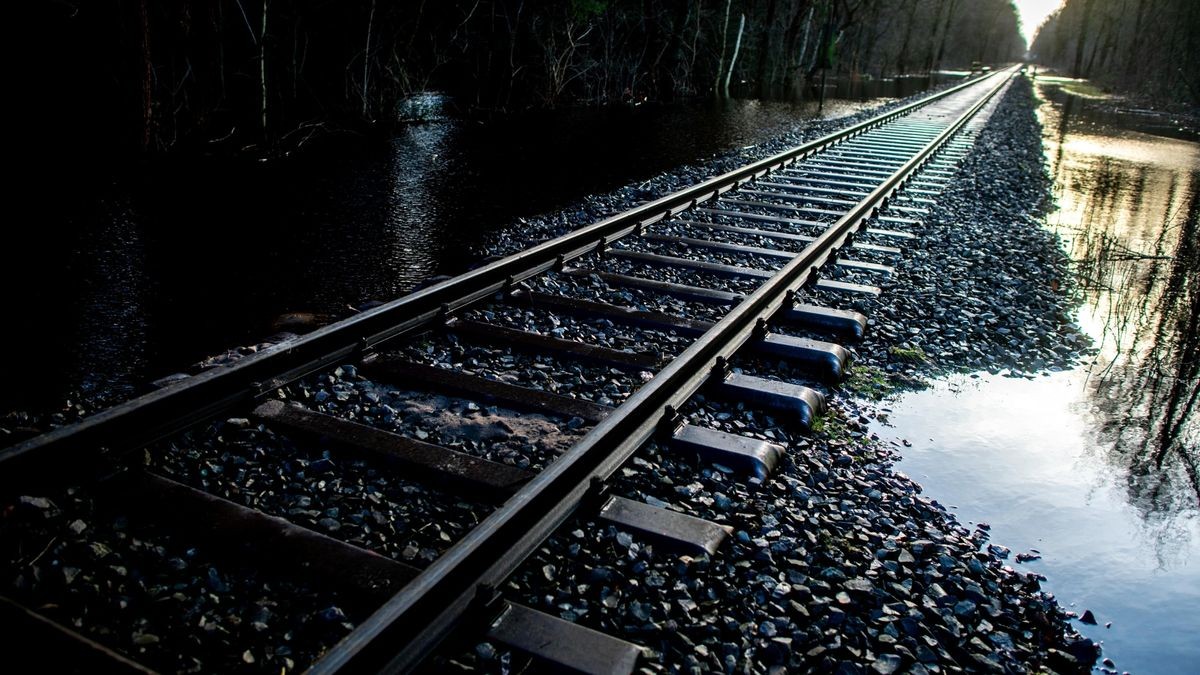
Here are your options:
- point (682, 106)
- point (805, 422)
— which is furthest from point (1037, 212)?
point (682, 106)

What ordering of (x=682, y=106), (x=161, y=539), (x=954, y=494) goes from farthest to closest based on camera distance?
(x=682, y=106)
(x=954, y=494)
(x=161, y=539)

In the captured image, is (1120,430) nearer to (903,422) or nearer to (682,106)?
(903,422)

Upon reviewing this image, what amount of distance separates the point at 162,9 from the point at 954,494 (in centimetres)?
1310

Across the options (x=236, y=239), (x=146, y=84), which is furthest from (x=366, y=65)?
(x=236, y=239)

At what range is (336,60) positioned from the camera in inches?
633

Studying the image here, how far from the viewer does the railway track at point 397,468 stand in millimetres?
2357

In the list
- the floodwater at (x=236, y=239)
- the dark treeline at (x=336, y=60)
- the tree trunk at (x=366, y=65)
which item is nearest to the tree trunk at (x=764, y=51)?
the dark treeline at (x=336, y=60)

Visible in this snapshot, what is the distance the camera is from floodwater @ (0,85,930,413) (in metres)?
4.97

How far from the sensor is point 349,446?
3.35m

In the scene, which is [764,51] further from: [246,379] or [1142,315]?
[246,379]

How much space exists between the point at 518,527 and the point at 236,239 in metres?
6.02

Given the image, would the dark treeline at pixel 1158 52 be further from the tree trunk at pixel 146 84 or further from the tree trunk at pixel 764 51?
the tree trunk at pixel 146 84

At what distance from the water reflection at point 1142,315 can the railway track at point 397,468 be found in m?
1.62

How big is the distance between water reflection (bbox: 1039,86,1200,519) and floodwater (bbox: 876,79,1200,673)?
2 centimetres
